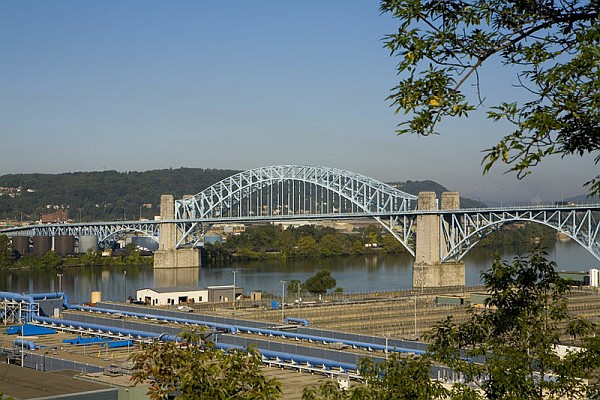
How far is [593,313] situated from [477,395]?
28685mm

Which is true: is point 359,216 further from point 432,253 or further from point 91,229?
point 91,229

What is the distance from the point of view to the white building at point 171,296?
39.9 metres

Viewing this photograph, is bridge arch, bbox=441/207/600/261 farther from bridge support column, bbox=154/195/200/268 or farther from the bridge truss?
the bridge truss

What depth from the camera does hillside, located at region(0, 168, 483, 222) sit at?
15200cm

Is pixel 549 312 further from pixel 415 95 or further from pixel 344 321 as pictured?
pixel 344 321

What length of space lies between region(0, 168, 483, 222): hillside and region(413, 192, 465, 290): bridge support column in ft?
291

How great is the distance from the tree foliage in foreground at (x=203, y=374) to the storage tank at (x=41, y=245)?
78.4m

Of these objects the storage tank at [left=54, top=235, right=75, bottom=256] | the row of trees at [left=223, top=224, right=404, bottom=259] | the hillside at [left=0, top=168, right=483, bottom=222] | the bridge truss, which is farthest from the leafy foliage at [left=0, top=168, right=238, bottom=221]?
the storage tank at [left=54, top=235, right=75, bottom=256]

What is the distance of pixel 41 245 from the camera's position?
83062 millimetres

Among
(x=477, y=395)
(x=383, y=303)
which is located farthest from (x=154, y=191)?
(x=477, y=395)

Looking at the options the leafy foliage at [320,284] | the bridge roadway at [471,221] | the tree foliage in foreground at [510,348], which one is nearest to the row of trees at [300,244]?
the bridge roadway at [471,221]

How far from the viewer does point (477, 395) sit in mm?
6660

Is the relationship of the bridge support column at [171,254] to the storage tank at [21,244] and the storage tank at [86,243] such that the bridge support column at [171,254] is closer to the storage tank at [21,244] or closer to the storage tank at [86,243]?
the storage tank at [86,243]

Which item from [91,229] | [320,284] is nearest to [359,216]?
[320,284]
